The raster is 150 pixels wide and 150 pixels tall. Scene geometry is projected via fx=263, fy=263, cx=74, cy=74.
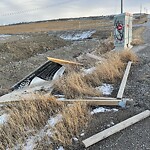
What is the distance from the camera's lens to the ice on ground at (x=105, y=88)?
7.34m

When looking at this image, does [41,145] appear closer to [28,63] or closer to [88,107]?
[88,107]

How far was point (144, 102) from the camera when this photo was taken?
248 inches

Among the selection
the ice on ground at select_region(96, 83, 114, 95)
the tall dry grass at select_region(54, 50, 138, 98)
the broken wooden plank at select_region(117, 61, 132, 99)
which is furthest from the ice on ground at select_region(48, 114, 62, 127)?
the ice on ground at select_region(96, 83, 114, 95)

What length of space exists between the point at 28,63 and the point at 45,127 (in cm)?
1046

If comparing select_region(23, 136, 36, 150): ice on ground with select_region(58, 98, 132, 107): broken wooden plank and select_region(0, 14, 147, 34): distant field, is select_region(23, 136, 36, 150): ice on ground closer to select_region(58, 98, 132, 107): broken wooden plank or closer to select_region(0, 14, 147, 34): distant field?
select_region(58, 98, 132, 107): broken wooden plank

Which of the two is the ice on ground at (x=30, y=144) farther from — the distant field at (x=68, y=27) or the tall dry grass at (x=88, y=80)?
the distant field at (x=68, y=27)

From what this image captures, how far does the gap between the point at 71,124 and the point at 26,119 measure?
3.36 ft

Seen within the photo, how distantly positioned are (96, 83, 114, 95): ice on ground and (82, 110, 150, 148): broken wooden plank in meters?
1.84

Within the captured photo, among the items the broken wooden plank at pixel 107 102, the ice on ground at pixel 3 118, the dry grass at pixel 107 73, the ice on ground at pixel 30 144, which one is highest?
the dry grass at pixel 107 73

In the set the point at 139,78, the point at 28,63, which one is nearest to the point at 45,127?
the point at 139,78

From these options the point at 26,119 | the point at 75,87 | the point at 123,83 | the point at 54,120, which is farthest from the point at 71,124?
the point at 123,83

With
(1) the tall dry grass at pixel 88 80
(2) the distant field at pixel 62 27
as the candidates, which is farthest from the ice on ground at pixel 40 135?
(2) the distant field at pixel 62 27

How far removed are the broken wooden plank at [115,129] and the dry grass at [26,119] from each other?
49.0 inches

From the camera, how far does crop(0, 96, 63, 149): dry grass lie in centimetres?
512
